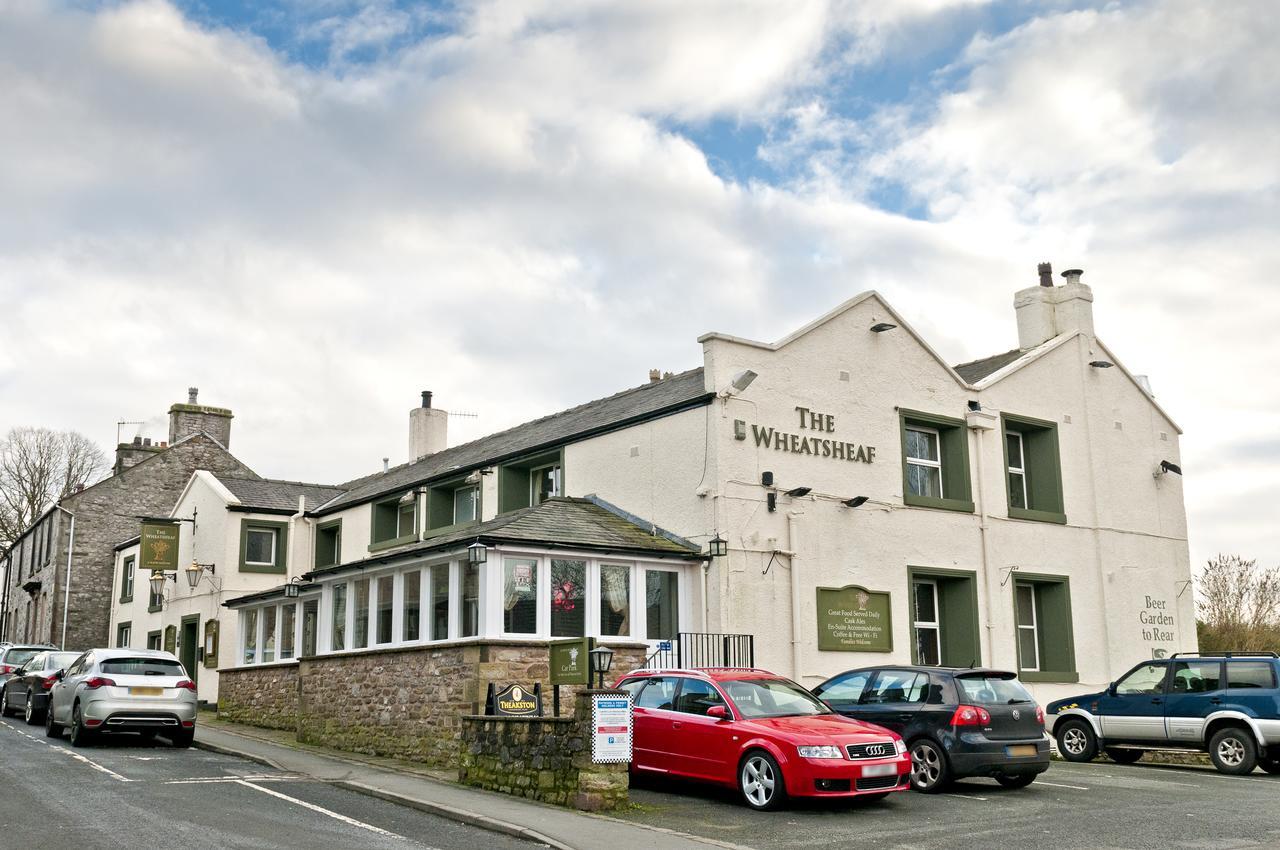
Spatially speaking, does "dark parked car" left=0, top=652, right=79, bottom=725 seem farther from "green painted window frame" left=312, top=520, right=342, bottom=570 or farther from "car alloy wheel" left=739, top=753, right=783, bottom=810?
"car alloy wheel" left=739, top=753, right=783, bottom=810

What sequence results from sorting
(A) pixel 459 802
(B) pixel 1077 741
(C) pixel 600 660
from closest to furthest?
(A) pixel 459 802, (C) pixel 600 660, (B) pixel 1077 741

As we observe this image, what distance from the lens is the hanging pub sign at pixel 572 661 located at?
13.5 meters

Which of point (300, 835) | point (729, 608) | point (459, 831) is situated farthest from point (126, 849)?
point (729, 608)

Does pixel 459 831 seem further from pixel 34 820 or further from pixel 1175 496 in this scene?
pixel 1175 496

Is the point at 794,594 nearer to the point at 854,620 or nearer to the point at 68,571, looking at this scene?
the point at 854,620

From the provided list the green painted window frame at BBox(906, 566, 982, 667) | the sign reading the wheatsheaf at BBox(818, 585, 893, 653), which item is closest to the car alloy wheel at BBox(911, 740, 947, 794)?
the sign reading the wheatsheaf at BBox(818, 585, 893, 653)

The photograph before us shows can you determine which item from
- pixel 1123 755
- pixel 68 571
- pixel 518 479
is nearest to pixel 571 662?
pixel 1123 755

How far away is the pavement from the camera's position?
35.6ft

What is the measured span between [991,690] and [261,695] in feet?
50.9

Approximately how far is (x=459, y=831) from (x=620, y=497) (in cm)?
993

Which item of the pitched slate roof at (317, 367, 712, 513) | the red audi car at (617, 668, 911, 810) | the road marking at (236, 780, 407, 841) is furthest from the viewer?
the pitched slate roof at (317, 367, 712, 513)

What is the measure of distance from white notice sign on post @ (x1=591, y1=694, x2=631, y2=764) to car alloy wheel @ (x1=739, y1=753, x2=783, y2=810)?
4.36 ft

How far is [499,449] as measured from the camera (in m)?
25.3

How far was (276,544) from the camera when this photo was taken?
3184 centimetres
